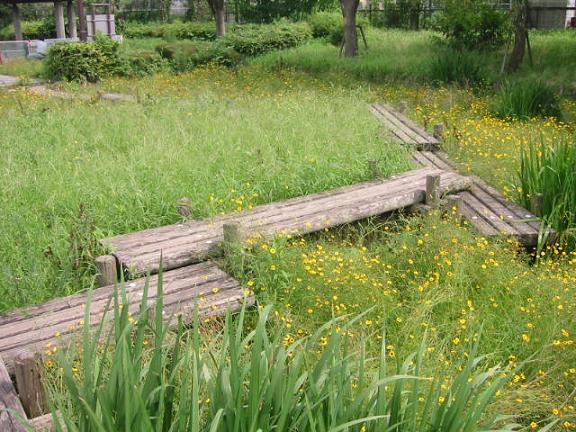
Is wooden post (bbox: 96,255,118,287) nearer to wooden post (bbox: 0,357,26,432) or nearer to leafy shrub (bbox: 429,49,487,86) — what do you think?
wooden post (bbox: 0,357,26,432)

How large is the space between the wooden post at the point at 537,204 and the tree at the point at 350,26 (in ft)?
40.4

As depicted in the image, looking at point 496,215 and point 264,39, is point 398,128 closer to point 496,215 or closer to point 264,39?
point 496,215

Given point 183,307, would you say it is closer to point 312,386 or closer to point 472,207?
point 312,386

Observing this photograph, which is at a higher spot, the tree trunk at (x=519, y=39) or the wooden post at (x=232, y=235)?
the tree trunk at (x=519, y=39)

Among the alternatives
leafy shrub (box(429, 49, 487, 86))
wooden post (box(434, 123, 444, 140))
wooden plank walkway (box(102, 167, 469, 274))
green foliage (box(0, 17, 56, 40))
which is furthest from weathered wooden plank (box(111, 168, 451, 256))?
green foliage (box(0, 17, 56, 40))

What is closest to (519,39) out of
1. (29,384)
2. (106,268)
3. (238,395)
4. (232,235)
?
(232,235)

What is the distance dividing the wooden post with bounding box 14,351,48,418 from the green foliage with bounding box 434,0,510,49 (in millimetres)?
16301

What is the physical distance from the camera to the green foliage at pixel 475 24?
56.7ft

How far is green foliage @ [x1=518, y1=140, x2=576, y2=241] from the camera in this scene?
5.77 metres

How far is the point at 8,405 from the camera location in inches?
121

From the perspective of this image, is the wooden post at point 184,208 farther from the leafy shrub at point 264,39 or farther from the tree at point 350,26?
the leafy shrub at point 264,39

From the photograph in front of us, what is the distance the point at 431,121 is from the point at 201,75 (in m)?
7.72

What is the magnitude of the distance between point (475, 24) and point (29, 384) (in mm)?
16524

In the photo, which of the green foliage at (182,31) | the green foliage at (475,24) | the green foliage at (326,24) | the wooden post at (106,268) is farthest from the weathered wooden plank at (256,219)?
the green foliage at (182,31)
